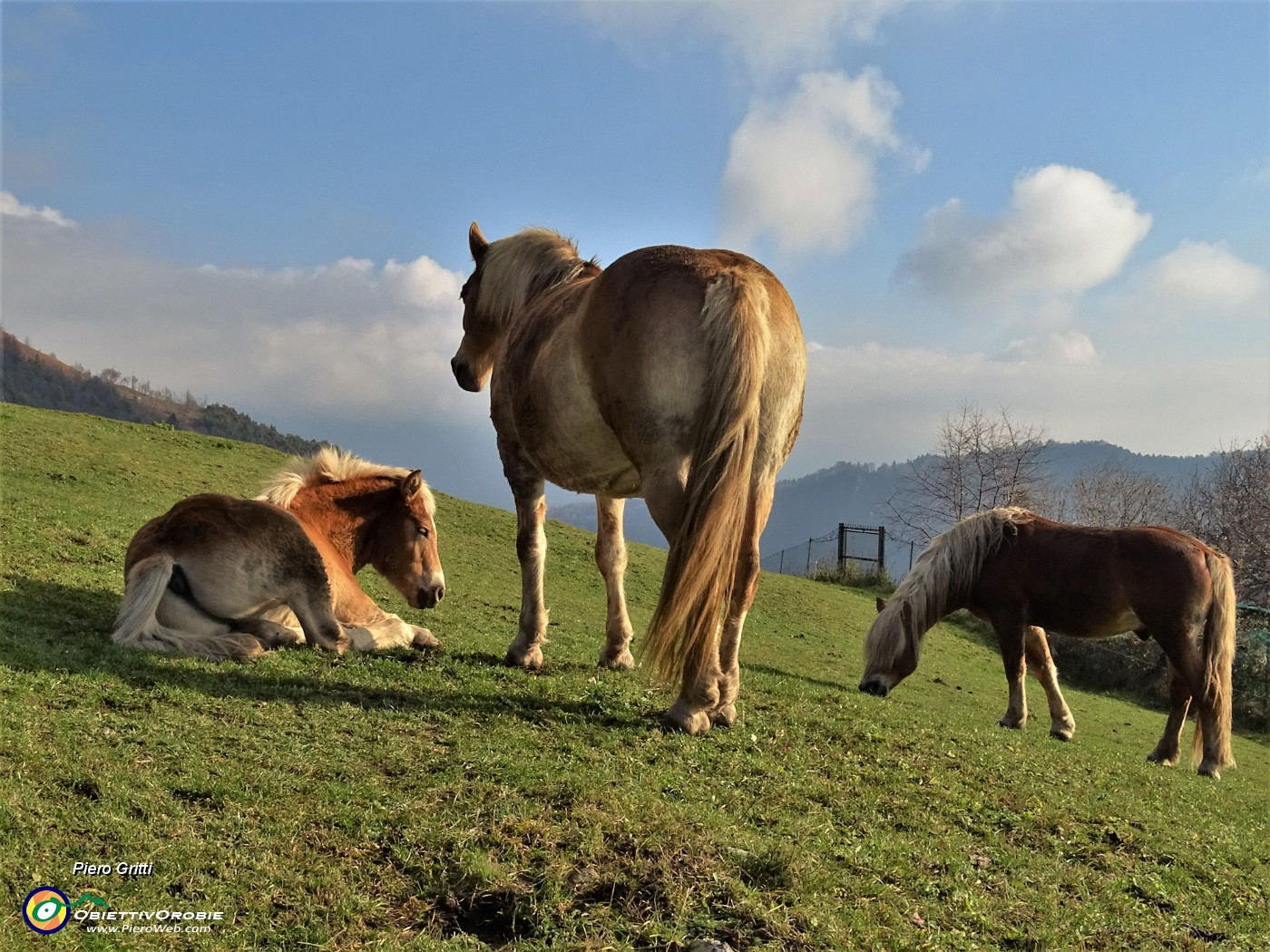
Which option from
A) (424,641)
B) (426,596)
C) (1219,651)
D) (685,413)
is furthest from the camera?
(1219,651)

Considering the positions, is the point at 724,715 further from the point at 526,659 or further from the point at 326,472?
the point at 326,472

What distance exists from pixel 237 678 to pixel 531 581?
215cm

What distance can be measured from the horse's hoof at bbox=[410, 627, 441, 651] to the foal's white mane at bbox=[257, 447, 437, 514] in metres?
1.07

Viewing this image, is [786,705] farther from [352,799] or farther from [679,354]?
[352,799]

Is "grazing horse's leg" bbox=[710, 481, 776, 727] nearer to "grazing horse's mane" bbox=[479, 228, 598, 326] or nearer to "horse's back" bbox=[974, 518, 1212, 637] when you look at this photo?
"grazing horse's mane" bbox=[479, 228, 598, 326]

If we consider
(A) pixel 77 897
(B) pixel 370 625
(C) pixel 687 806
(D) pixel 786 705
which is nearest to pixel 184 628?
(B) pixel 370 625

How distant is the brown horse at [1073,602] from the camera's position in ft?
28.8

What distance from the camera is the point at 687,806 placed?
3.87 metres

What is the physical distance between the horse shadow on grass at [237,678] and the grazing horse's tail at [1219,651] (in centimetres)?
669

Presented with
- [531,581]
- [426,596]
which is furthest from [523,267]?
[426,596]

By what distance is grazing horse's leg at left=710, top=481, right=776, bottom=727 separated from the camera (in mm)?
5016

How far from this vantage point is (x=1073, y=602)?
9.23 m

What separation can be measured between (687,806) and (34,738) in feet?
9.49

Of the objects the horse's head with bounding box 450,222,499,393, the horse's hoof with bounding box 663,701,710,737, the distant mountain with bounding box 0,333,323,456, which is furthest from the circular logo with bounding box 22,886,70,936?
the distant mountain with bounding box 0,333,323,456
